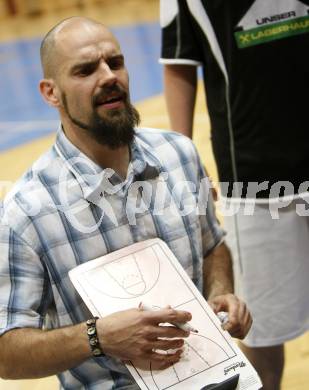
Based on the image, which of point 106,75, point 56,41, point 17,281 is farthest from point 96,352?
point 56,41

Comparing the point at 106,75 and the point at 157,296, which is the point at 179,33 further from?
the point at 157,296

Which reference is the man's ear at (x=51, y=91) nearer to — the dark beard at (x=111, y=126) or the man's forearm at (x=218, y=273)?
the dark beard at (x=111, y=126)

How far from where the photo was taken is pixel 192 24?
6.03ft

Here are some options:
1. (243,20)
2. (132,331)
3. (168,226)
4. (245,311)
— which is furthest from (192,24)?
(132,331)

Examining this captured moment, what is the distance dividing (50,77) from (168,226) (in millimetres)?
505

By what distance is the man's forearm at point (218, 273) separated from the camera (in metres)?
1.63

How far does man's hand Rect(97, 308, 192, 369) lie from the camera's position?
1.23 m

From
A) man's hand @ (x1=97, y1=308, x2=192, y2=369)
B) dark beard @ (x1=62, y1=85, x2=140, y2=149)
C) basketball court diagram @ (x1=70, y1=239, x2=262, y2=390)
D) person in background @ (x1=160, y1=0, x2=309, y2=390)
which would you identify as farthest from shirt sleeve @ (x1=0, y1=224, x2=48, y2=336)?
person in background @ (x1=160, y1=0, x2=309, y2=390)

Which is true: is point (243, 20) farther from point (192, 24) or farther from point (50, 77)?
point (50, 77)

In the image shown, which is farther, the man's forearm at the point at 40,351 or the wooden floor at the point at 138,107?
the wooden floor at the point at 138,107

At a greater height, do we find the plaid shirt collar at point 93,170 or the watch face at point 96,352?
the plaid shirt collar at point 93,170

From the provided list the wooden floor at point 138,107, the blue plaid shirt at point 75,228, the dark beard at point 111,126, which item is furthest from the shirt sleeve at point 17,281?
the wooden floor at point 138,107

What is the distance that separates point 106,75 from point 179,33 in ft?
1.68

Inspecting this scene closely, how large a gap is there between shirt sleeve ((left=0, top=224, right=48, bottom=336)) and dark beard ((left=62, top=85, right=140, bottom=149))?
0.32 metres
